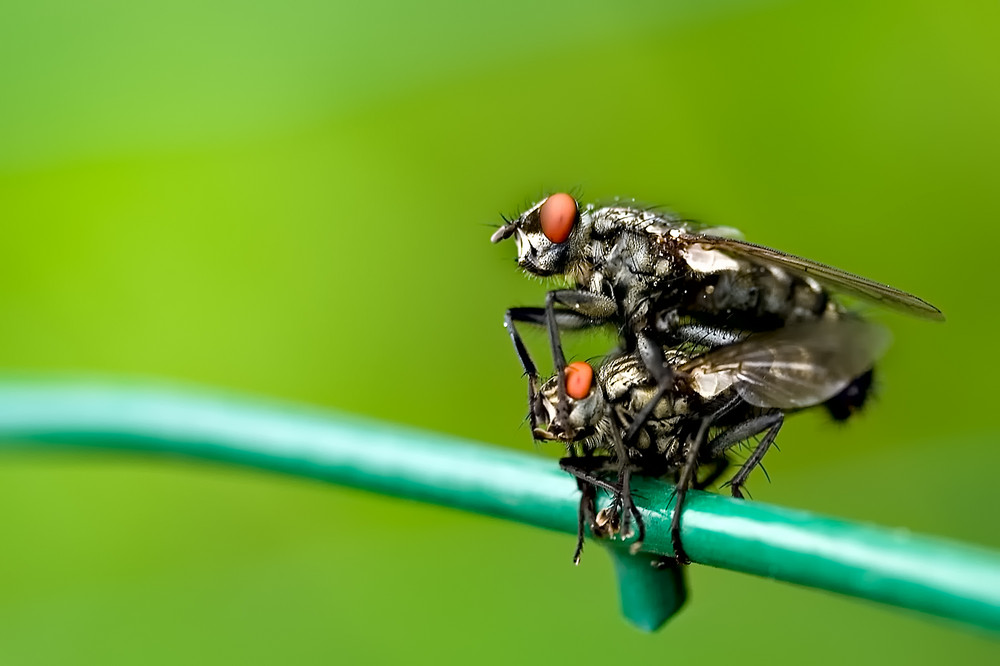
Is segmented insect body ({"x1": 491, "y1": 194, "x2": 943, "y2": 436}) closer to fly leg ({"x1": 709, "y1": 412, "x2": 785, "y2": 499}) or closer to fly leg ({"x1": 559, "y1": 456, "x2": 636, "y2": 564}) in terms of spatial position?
fly leg ({"x1": 709, "y1": 412, "x2": 785, "y2": 499})

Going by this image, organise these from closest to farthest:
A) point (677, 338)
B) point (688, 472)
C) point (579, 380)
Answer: point (688, 472) < point (579, 380) < point (677, 338)

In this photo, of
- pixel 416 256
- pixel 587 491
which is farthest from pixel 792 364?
pixel 416 256

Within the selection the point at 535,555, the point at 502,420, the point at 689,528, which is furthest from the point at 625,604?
the point at 502,420

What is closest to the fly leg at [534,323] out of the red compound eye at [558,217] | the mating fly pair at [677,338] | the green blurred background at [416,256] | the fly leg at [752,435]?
the mating fly pair at [677,338]

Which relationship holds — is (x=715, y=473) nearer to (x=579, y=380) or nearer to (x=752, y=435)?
(x=752, y=435)

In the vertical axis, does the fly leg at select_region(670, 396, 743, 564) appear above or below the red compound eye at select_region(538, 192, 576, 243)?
below

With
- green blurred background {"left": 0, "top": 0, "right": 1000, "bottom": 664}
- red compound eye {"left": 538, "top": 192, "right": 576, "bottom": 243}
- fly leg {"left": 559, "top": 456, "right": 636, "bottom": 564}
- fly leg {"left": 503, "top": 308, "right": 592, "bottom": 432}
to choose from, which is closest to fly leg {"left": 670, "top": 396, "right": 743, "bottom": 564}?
fly leg {"left": 559, "top": 456, "right": 636, "bottom": 564}

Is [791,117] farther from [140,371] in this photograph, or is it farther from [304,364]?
[140,371]
